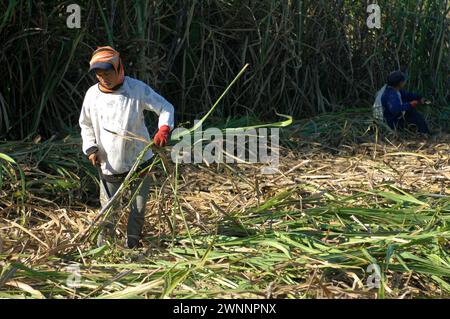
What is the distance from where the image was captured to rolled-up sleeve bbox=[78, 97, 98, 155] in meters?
3.96

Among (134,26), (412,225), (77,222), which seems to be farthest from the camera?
(134,26)

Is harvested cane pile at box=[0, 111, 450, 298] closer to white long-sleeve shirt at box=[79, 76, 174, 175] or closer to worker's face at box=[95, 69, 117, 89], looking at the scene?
white long-sleeve shirt at box=[79, 76, 174, 175]

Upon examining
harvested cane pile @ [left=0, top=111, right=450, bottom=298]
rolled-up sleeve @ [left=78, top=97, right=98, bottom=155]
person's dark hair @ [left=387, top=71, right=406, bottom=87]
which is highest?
rolled-up sleeve @ [left=78, top=97, right=98, bottom=155]

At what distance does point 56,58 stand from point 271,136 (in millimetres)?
1596

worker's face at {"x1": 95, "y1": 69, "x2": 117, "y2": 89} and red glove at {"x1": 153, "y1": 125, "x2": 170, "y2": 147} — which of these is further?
worker's face at {"x1": 95, "y1": 69, "x2": 117, "y2": 89}

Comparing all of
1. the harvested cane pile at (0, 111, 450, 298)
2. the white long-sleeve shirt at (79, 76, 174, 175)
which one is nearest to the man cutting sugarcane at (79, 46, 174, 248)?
the white long-sleeve shirt at (79, 76, 174, 175)

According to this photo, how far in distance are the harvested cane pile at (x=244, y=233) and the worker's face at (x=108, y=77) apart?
48cm

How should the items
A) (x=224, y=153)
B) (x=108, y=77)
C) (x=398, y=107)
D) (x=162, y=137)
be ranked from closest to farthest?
(x=162, y=137)
(x=108, y=77)
(x=224, y=153)
(x=398, y=107)

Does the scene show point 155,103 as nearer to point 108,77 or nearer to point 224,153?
point 108,77

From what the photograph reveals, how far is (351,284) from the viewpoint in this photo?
10.5 feet

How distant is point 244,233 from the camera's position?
388 cm

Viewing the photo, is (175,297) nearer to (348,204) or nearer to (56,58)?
(348,204)

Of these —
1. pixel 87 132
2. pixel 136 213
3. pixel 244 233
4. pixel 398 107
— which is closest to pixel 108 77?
pixel 87 132
